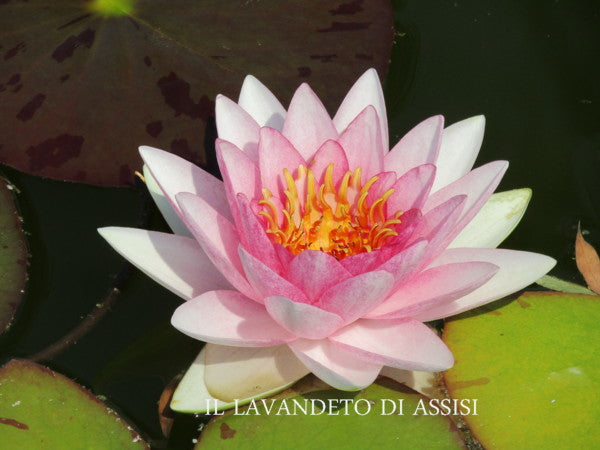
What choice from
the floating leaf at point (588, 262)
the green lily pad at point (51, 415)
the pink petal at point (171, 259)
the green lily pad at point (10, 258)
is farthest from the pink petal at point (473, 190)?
the green lily pad at point (10, 258)

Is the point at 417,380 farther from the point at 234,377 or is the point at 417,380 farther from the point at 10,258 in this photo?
the point at 10,258

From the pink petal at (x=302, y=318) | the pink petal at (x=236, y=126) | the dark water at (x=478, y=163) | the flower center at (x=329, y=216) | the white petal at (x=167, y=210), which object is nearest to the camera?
the pink petal at (x=302, y=318)

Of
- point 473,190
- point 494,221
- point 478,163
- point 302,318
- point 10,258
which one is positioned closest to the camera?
point 302,318

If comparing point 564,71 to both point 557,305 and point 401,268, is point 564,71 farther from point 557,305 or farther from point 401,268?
point 401,268

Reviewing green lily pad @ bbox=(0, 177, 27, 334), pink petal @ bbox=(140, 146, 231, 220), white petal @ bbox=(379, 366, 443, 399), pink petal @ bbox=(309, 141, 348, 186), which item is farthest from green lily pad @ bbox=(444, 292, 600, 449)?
green lily pad @ bbox=(0, 177, 27, 334)

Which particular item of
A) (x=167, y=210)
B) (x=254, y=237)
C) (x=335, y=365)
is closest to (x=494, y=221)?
(x=335, y=365)

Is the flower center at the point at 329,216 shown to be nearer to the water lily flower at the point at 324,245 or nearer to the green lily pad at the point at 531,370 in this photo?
the water lily flower at the point at 324,245

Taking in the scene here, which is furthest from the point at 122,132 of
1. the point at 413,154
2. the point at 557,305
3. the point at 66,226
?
the point at 557,305
